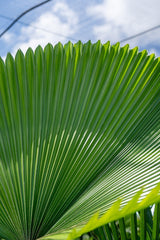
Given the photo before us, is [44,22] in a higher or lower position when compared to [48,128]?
higher

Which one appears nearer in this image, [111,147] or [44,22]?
[111,147]

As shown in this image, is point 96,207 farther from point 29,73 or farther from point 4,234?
point 29,73

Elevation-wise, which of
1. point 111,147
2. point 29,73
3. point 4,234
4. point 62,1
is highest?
point 62,1

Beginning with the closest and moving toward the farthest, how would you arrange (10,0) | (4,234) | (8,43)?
(4,234) → (10,0) → (8,43)

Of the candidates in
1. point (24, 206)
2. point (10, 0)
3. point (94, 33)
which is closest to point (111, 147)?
point (24, 206)

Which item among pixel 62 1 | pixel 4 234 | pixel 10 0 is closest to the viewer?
pixel 4 234

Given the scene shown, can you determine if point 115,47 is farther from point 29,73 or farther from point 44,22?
point 44,22

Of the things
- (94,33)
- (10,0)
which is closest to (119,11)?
(94,33)
